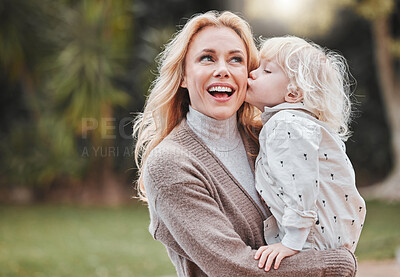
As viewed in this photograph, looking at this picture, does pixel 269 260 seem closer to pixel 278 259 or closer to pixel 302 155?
pixel 278 259

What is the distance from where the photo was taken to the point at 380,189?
34.2ft

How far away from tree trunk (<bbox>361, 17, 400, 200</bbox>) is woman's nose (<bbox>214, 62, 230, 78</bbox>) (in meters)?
8.78

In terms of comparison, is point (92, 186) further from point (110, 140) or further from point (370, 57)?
point (370, 57)

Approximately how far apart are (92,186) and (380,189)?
585 centimetres

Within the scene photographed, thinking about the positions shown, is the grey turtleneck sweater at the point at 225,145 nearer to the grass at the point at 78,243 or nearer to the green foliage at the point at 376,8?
the grass at the point at 78,243

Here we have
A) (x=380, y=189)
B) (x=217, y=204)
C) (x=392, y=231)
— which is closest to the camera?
(x=217, y=204)

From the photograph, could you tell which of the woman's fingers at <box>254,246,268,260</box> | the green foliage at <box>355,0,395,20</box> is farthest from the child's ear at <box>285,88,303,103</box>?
the green foliage at <box>355,0,395,20</box>

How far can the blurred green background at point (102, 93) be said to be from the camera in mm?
9750

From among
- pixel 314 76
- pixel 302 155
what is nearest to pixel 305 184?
pixel 302 155

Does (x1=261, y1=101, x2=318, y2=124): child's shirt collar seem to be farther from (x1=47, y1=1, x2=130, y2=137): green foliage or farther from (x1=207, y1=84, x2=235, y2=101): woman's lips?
(x1=47, y1=1, x2=130, y2=137): green foliage

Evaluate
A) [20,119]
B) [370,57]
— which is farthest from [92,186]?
[370,57]

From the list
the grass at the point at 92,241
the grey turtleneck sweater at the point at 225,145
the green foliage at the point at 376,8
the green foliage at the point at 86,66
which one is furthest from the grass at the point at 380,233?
the green foliage at the point at 86,66

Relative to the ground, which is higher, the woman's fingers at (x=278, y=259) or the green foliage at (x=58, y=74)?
the woman's fingers at (x=278, y=259)

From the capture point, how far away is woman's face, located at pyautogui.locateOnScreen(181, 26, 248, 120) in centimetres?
215
